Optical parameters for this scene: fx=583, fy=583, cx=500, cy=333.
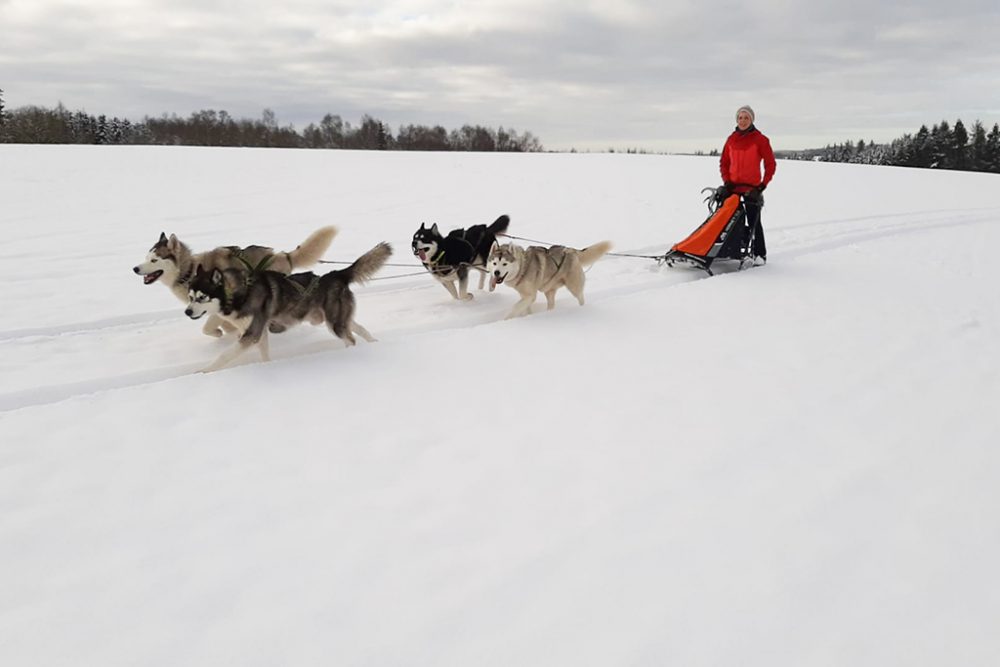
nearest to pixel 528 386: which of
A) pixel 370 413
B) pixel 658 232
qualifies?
pixel 370 413

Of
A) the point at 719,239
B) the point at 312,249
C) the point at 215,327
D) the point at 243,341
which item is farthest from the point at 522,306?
the point at 719,239

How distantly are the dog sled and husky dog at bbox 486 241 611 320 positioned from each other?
80.6 inches

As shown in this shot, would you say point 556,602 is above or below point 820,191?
below

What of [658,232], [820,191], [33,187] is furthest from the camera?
[820,191]

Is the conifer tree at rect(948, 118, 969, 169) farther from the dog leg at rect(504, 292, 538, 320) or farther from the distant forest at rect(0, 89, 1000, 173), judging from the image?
the dog leg at rect(504, 292, 538, 320)

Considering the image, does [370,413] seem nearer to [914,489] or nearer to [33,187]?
[914,489]

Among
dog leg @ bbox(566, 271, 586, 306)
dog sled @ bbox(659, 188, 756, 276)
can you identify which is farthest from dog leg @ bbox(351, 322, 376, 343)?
dog sled @ bbox(659, 188, 756, 276)

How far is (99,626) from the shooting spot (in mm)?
1844

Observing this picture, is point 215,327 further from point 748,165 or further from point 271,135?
point 271,135

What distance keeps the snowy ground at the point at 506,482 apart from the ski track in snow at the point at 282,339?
0.03 meters

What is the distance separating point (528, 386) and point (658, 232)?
6.76 m

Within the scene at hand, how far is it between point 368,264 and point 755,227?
5071mm

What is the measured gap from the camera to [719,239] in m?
6.80

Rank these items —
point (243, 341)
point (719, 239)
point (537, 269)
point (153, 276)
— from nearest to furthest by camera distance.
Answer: point (243, 341)
point (153, 276)
point (537, 269)
point (719, 239)
